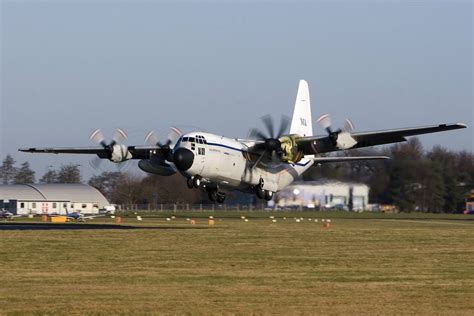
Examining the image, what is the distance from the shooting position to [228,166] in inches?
2012

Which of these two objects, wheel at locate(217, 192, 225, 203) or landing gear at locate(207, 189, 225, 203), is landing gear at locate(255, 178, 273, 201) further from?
landing gear at locate(207, 189, 225, 203)

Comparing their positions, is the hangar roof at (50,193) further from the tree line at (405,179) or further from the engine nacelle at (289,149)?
the engine nacelle at (289,149)

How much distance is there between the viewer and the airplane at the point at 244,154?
4956 cm

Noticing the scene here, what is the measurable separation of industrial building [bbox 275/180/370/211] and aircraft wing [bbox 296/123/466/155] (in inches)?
913

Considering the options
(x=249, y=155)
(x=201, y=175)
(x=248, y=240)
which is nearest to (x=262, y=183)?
(x=249, y=155)

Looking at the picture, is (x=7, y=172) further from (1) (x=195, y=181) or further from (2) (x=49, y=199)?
(1) (x=195, y=181)

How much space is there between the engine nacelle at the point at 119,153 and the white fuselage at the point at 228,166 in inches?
296

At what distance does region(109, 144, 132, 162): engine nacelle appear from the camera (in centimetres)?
5666

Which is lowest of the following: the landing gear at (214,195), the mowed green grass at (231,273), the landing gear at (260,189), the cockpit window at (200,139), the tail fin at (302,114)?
the mowed green grass at (231,273)

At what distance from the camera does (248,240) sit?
143 feet

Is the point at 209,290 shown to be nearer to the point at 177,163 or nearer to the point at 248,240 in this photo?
the point at 248,240

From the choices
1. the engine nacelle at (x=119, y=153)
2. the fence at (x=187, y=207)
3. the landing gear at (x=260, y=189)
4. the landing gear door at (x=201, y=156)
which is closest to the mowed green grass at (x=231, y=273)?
the landing gear door at (x=201, y=156)

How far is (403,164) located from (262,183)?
31115 millimetres

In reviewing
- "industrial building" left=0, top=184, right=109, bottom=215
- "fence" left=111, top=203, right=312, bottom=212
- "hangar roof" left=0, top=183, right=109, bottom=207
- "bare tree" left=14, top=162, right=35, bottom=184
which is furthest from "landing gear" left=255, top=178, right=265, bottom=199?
"bare tree" left=14, top=162, right=35, bottom=184
